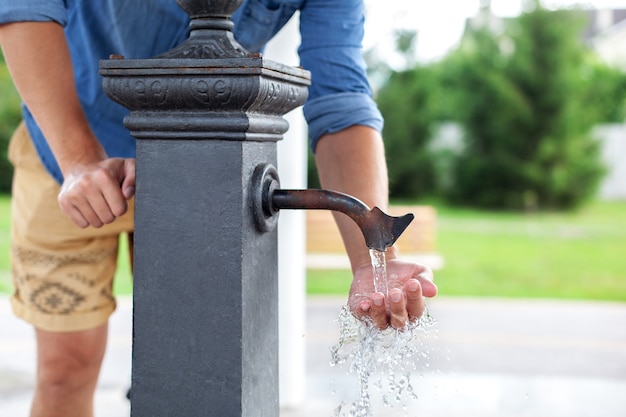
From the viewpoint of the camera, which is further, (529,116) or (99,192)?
(529,116)

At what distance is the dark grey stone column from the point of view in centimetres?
119

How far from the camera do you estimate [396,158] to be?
13414mm

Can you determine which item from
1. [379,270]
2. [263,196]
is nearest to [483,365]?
[379,270]

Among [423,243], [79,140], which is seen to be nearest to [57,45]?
[79,140]

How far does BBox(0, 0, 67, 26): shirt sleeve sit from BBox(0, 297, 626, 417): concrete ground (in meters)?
1.35

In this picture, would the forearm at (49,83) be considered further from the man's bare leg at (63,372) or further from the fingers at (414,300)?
the man's bare leg at (63,372)

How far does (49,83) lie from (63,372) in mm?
721

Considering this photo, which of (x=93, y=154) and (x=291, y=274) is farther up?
(x=93, y=154)

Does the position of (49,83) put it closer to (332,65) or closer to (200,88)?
(200,88)

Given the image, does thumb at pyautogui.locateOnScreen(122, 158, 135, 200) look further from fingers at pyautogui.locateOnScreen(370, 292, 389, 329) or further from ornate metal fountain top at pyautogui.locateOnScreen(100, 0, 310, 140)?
fingers at pyautogui.locateOnScreen(370, 292, 389, 329)

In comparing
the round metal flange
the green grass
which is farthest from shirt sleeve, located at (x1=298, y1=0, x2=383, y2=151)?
the green grass

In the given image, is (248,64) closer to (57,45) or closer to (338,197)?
(338,197)

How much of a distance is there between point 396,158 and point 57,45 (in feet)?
39.9

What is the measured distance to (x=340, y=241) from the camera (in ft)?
19.9
